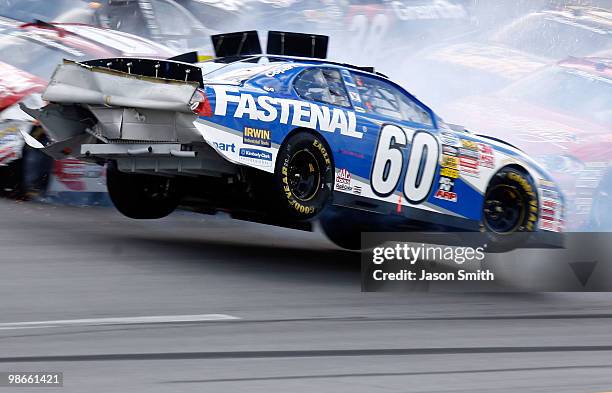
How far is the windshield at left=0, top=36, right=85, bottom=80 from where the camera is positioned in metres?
12.3

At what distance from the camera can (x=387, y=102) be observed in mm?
9500

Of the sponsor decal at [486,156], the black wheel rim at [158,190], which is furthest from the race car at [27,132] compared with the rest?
the sponsor decal at [486,156]

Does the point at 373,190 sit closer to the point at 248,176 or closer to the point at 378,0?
the point at 248,176

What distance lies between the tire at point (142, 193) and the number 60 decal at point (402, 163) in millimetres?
1678

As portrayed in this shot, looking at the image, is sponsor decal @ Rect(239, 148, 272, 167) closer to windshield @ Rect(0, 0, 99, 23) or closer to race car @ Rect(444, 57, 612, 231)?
race car @ Rect(444, 57, 612, 231)

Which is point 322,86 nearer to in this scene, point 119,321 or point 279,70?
point 279,70

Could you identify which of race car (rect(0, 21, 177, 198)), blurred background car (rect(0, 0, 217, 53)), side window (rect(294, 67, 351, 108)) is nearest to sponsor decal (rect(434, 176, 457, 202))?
side window (rect(294, 67, 351, 108))

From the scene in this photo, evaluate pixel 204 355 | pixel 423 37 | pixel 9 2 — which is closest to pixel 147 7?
pixel 9 2

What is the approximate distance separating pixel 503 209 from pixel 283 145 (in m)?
2.37

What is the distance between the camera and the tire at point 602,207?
468 inches

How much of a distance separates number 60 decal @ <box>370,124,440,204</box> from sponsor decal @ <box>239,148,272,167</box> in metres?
1.04

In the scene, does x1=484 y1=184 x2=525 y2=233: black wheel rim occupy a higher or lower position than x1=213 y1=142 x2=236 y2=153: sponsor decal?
lower

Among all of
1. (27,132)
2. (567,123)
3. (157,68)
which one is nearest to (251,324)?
(157,68)

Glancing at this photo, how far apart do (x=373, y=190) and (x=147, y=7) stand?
8795mm
